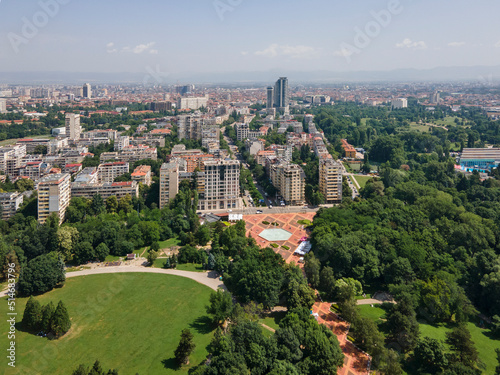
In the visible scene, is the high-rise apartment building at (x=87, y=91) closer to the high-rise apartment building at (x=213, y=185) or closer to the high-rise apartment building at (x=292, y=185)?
the high-rise apartment building at (x=213, y=185)

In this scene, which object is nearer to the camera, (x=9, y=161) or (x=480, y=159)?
(x=9, y=161)

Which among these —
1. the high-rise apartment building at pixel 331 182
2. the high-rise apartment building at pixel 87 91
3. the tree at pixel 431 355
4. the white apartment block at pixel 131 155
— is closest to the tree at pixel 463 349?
the tree at pixel 431 355

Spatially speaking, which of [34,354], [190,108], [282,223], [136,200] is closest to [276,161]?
[282,223]

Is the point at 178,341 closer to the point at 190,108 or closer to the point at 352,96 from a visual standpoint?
the point at 190,108

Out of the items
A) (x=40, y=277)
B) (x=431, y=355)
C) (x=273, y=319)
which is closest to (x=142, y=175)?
(x=40, y=277)

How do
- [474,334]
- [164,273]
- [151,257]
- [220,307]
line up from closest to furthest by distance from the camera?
1. [220,307]
2. [474,334]
3. [164,273]
4. [151,257]

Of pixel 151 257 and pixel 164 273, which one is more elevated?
pixel 151 257

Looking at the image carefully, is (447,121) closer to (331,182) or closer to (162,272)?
(331,182)

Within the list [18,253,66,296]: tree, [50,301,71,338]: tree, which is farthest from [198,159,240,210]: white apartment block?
[50,301,71,338]: tree
